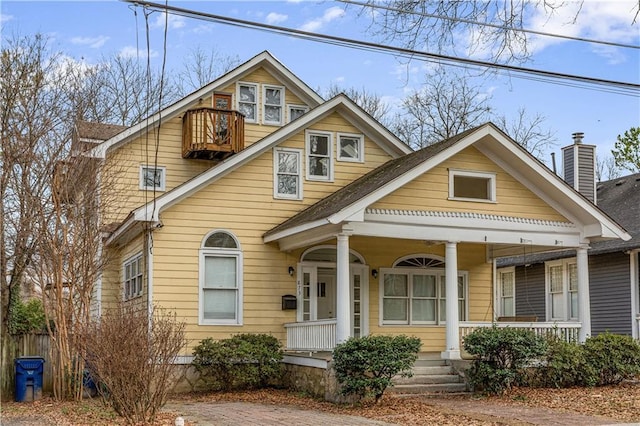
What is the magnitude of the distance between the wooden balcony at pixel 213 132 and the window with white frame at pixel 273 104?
139cm

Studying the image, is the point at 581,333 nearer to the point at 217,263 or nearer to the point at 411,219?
the point at 411,219

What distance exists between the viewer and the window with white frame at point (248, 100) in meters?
22.1

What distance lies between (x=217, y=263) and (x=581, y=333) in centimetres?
830

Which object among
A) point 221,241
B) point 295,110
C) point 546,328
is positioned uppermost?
point 295,110

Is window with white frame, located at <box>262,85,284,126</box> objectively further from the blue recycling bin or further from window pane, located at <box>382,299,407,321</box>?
the blue recycling bin

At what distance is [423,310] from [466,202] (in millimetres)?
4062

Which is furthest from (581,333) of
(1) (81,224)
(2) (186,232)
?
(1) (81,224)

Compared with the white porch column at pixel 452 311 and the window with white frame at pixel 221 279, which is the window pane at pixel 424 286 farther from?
the window with white frame at pixel 221 279

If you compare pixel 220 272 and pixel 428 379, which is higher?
pixel 220 272

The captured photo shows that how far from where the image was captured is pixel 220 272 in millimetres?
18203

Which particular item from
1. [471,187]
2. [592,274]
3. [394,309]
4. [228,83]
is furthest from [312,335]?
[592,274]

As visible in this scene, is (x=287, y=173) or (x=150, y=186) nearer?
(x=287, y=173)

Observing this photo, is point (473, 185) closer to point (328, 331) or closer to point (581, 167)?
point (328, 331)

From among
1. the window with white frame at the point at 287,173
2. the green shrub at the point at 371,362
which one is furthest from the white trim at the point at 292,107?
the green shrub at the point at 371,362
